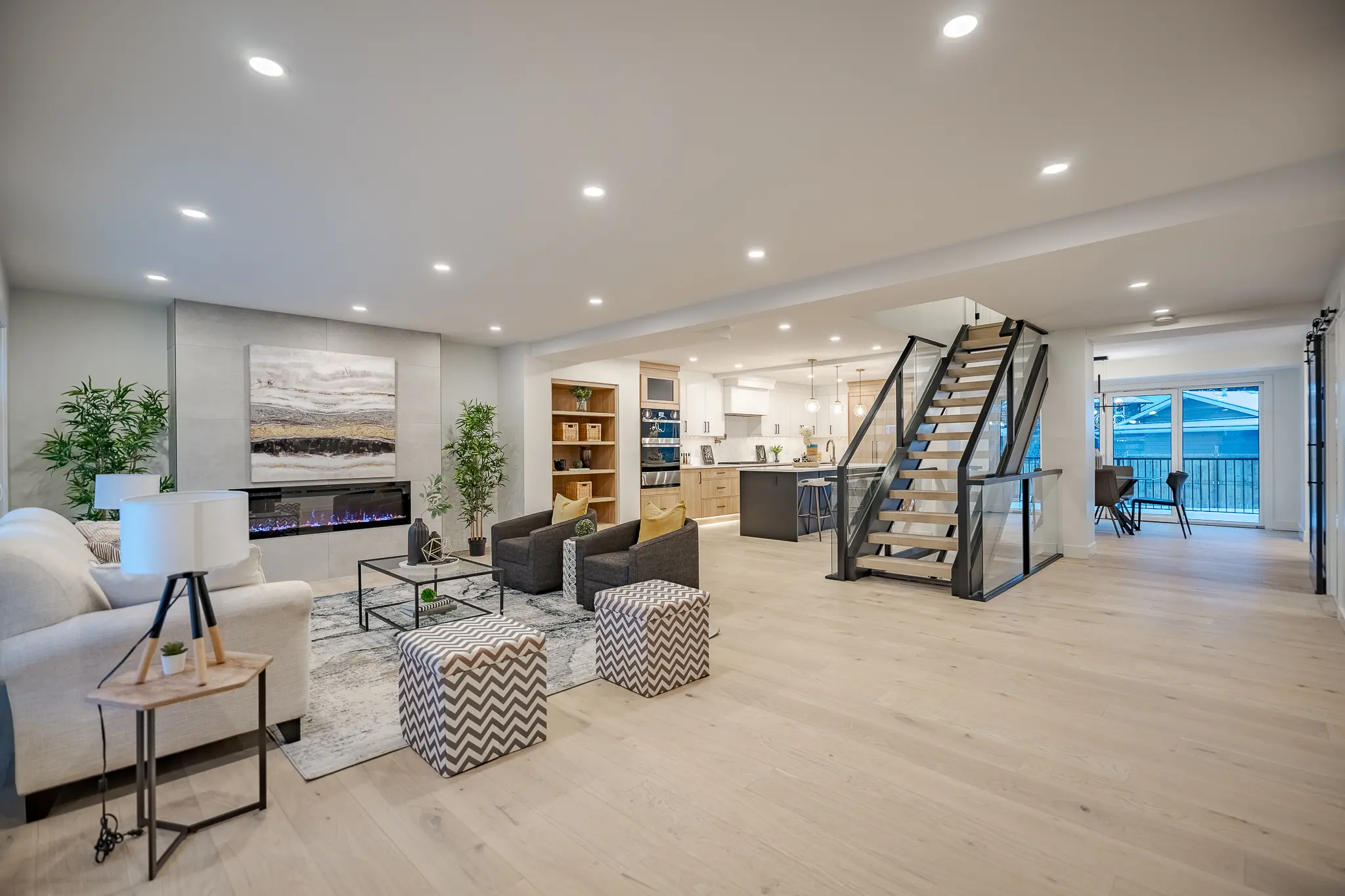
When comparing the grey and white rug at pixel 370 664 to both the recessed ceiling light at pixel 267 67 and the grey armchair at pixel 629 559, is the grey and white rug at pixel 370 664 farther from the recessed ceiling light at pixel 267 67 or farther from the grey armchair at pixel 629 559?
the recessed ceiling light at pixel 267 67

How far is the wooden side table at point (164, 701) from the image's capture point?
186cm

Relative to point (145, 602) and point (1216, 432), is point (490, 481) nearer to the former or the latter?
point (145, 602)

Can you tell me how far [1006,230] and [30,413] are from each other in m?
7.59

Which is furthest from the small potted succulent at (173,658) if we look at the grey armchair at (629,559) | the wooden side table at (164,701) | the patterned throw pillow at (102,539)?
the grey armchair at (629,559)

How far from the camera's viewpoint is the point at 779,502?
852 cm

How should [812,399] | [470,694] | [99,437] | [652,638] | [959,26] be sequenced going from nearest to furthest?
[959,26]
[470,694]
[652,638]
[99,437]
[812,399]

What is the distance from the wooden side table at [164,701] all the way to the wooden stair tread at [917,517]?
528 centimetres

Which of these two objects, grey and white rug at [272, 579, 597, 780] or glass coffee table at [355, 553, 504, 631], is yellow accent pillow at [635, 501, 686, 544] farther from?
glass coffee table at [355, 553, 504, 631]

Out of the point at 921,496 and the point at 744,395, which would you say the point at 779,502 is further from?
the point at 744,395

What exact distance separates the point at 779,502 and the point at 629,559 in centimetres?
439

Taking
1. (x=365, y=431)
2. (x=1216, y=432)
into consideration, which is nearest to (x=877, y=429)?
(x=365, y=431)

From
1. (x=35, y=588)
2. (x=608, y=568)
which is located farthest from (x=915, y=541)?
(x=35, y=588)

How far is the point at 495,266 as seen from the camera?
4.64 meters

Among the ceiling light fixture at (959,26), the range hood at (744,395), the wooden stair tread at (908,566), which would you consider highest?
the ceiling light fixture at (959,26)
